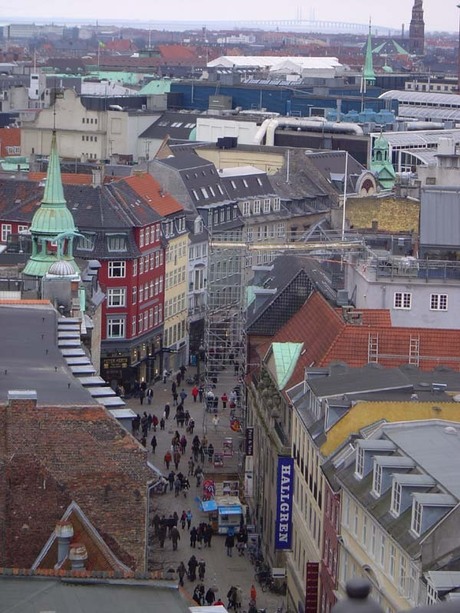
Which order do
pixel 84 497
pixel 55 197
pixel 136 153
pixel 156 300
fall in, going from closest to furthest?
pixel 84 497
pixel 55 197
pixel 156 300
pixel 136 153

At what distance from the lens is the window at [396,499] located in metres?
42.1

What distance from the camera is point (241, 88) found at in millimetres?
188250

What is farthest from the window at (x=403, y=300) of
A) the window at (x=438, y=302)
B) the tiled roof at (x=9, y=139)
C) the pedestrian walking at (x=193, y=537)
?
the tiled roof at (x=9, y=139)

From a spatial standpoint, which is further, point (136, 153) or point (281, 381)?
point (136, 153)

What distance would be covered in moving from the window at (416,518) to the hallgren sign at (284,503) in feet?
48.8

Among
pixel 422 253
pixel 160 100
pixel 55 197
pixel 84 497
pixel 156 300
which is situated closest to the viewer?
pixel 84 497

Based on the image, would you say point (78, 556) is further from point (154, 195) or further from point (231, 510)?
point (154, 195)

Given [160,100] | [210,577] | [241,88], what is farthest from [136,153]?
[210,577]

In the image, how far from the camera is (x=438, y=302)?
66.6 metres

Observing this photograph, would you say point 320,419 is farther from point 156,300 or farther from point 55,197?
point 156,300

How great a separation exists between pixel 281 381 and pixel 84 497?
20.1m

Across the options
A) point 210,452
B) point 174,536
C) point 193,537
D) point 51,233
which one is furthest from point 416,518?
point 51,233

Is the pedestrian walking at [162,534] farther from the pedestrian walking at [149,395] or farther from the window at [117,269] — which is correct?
the window at [117,269]

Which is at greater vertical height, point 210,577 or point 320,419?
point 320,419
